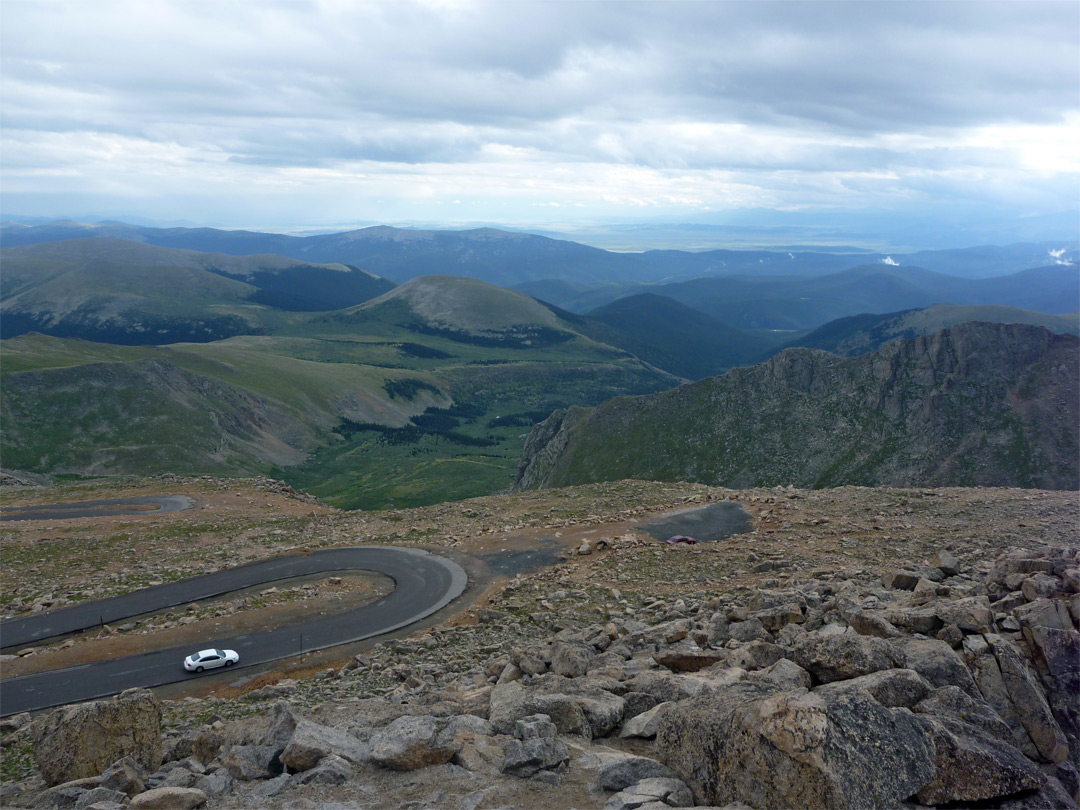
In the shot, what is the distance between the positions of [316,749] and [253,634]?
1864 cm

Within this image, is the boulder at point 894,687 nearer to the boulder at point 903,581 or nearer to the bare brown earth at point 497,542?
the boulder at point 903,581

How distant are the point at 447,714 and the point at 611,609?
12.6 meters

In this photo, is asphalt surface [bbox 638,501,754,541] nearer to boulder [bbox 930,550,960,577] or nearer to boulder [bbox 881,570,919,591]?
boulder [bbox 930,550,960,577]

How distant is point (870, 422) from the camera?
80.6 metres

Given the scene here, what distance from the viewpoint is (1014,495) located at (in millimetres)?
39500

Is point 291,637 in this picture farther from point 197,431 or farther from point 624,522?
point 197,431

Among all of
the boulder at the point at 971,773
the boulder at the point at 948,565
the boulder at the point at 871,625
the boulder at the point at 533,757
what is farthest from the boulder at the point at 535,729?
the boulder at the point at 948,565

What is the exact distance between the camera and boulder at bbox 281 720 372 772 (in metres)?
13.9

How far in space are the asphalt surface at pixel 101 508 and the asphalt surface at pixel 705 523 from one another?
35.5 m

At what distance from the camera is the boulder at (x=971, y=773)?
11.1 meters

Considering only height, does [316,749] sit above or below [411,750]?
below

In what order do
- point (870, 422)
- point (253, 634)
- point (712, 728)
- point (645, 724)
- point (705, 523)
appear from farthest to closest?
point (870, 422) → point (705, 523) → point (253, 634) → point (645, 724) → point (712, 728)

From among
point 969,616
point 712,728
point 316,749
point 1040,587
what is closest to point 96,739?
point 316,749

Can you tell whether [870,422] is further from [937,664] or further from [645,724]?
[645,724]
